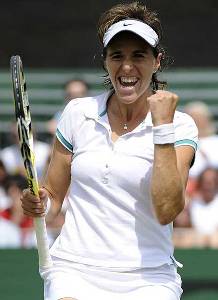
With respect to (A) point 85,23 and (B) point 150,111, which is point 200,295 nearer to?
(B) point 150,111

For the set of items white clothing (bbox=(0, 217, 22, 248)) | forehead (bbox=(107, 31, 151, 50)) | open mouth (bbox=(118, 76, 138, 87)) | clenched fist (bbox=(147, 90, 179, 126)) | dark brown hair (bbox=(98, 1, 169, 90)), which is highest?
dark brown hair (bbox=(98, 1, 169, 90))

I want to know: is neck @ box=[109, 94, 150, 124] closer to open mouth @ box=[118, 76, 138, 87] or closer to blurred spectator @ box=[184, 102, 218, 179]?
open mouth @ box=[118, 76, 138, 87]

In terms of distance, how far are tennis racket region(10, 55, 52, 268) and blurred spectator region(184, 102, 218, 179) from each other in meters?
5.22

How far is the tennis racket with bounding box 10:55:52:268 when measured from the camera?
405 cm

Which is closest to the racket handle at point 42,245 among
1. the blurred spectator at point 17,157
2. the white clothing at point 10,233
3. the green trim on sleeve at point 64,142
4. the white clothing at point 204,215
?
the green trim on sleeve at point 64,142

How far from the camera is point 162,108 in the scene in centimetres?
405

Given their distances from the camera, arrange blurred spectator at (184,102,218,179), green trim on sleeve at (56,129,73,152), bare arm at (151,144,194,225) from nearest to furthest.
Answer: bare arm at (151,144,194,225) < green trim on sleeve at (56,129,73,152) < blurred spectator at (184,102,218,179)

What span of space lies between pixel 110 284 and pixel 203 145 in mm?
5722

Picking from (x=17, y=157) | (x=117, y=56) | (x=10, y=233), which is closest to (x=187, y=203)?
(x=10, y=233)

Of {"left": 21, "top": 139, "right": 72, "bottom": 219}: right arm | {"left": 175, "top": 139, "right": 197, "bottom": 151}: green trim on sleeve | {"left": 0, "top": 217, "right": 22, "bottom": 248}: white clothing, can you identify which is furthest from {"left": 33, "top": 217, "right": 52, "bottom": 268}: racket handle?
{"left": 0, "top": 217, "right": 22, "bottom": 248}: white clothing

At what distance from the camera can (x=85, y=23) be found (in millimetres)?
16281

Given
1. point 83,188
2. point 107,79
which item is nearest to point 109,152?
point 83,188

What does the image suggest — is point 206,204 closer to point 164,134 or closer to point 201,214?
point 201,214

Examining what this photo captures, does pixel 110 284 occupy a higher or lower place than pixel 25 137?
lower
